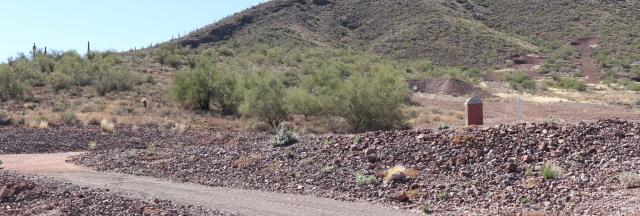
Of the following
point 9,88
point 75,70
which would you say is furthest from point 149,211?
point 75,70

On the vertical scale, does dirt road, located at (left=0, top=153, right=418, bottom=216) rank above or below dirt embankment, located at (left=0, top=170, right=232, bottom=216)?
below

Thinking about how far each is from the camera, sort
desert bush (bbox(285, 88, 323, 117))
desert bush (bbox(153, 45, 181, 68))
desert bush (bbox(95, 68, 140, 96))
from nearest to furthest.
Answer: desert bush (bbox(285, 88, 323, 117))
desert bush (bbox(95, 68, 140, 96))
desert bush (bbox(153, 45, 181, 68))

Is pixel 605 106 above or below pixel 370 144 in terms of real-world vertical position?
below

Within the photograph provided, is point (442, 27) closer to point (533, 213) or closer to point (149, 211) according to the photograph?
point (533, 213)

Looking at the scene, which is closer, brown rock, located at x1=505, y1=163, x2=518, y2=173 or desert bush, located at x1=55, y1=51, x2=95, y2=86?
brown rock, located at x1=505, y1=163, x2=518, y2=173

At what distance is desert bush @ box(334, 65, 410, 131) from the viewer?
101ft

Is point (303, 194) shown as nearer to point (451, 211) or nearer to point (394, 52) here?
point (451, 211)

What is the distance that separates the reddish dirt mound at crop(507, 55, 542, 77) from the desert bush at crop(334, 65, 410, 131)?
40703mm

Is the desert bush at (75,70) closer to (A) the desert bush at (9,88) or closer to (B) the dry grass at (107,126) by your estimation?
(A) the desert bush at (9,88)

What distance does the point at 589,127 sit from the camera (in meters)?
15.1

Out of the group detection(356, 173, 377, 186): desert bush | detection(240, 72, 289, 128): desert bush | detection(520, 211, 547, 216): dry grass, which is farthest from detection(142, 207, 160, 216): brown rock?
detection(240, 72, 289, 128): desert bush

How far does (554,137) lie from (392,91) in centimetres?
1683

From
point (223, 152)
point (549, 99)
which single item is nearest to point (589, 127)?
point (223, 152)

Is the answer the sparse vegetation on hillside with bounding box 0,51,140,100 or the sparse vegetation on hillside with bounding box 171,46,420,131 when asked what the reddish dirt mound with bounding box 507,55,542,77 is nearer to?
the sparse vegetation on hillside with bounding box 171,46,420,131
